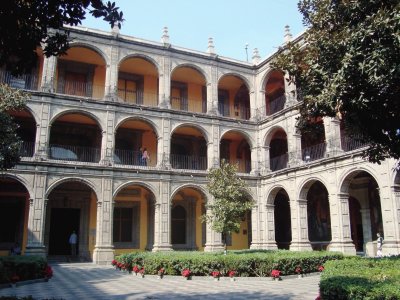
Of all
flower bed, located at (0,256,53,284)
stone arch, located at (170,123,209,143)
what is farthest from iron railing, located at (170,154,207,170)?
flower bed, located at (0,256,53,284)

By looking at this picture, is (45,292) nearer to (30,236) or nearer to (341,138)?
(30,236)

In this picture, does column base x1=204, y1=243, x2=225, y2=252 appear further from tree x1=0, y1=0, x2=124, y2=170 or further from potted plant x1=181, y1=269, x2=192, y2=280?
tree x1=0, y1=0, x2=124, y2=170

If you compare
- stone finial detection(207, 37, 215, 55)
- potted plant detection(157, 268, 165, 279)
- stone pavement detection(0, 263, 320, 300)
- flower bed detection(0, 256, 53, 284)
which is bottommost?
stone pavement detection(0, 263, 320, 300)

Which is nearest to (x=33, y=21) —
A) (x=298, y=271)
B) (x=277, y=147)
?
(x=298, y=271)

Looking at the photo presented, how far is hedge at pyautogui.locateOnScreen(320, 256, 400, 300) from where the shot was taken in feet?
21.2

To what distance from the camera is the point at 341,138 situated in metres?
21.6

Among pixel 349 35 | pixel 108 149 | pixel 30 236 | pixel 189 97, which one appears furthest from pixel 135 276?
pixel 189 97

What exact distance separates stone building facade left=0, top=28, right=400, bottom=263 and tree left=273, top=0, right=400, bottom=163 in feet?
31.1

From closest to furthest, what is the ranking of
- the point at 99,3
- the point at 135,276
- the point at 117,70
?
1. the point at 99,3
2. the point at 135,276
3. the point at 117,70

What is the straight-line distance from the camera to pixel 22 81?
22.0 metres

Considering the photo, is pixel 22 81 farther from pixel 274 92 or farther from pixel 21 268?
pixel 274 92

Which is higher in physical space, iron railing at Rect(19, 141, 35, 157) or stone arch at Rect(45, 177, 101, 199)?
iron railing at Rect(19, 141, 35, 157)

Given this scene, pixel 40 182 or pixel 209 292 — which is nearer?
pixel 209 292

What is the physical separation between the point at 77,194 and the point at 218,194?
9.67m
